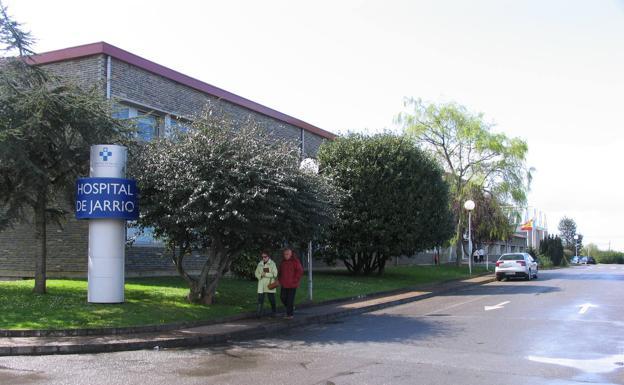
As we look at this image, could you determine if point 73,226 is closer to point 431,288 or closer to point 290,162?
point 290,162

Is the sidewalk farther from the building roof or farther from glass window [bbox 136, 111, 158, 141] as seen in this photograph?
the building roof

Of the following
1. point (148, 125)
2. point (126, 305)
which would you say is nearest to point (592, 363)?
point (126, 305)

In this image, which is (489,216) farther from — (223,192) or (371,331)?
(223,192)

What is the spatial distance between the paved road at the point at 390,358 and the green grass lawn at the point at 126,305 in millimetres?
1956

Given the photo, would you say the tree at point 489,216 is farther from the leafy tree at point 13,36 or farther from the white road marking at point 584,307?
the leafy tree at point 13,36

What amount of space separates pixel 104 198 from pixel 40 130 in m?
2.03

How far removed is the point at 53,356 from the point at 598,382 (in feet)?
26.5

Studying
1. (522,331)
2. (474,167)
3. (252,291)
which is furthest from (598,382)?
(474,167)

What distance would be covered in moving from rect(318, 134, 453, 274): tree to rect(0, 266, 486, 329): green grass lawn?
199 inches

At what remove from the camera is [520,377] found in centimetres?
780

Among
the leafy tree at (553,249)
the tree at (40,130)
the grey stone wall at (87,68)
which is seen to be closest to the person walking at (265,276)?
the tree at (40,130)

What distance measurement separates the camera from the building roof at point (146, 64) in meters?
18.2

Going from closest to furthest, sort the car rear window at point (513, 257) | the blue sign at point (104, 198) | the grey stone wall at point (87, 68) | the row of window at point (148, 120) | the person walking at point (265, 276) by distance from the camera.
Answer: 1. the blue sign at point (104, 198)
2. the person walking at point (265, 276)
3. the grey stone wall at point (87, 68)
4. the row of window at point (148, 120)
5. the car rear window at point (513, 257)

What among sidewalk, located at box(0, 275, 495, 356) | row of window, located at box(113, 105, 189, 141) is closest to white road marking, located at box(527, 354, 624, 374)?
sidewalk, located at box(0, 275, 495, 356)
